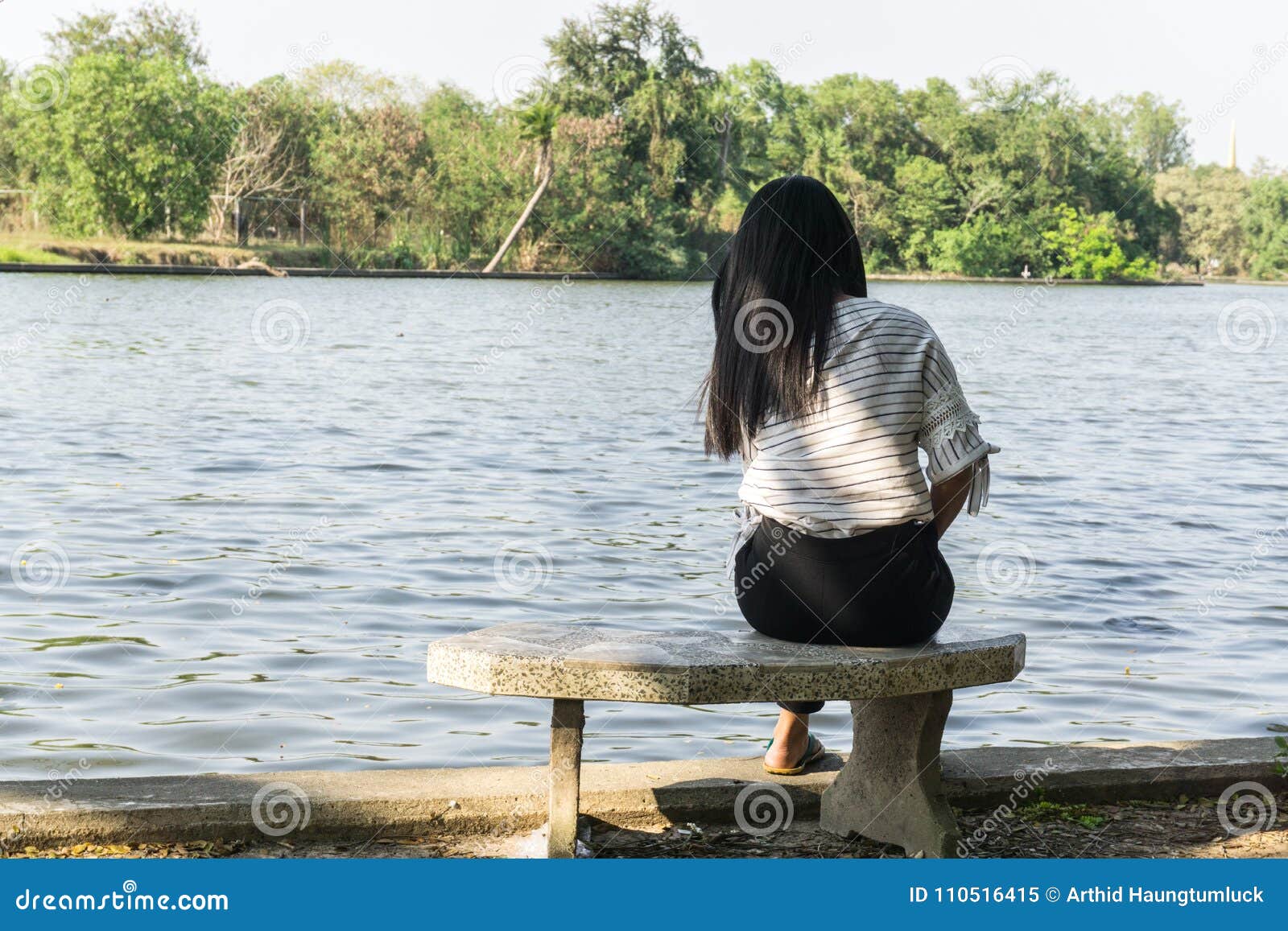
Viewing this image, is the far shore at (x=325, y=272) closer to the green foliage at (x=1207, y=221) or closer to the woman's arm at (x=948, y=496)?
the green foliage at (x=1207, y=221)

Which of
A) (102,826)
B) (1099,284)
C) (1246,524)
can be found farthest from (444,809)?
→ (1099,284)

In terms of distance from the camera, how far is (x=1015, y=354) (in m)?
25.3

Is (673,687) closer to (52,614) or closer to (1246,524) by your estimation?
(52,614)

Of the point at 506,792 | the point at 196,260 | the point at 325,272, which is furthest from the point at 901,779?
the point at 325,272

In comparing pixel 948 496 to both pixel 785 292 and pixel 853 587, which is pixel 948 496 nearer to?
pixel 853 587

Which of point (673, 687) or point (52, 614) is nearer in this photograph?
point (673, 687)

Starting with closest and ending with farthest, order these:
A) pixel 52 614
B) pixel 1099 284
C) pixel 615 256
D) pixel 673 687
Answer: pixel 673 687, pixel 52 614, pixel 615 256, pixel 1099 284

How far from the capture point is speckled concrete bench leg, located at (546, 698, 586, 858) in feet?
9.60

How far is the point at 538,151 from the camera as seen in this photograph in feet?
188

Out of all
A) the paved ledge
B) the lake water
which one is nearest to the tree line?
the lake water

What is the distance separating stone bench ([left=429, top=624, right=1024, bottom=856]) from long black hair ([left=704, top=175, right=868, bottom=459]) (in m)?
0.55

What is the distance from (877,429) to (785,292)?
35 centimetres

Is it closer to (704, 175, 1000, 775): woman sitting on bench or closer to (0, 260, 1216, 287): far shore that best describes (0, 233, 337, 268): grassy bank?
(0, 260, 1216, 287): far shore

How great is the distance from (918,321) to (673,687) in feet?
3.13
